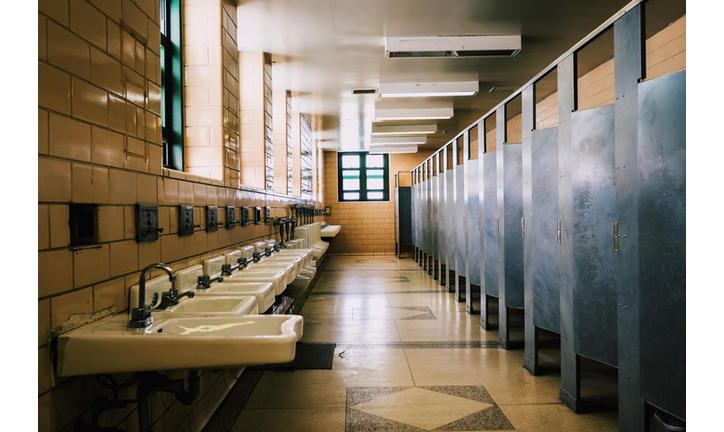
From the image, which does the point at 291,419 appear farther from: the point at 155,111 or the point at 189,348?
the point at 155,111

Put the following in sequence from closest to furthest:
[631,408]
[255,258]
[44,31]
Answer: [44,31], [631,408], [255,258]

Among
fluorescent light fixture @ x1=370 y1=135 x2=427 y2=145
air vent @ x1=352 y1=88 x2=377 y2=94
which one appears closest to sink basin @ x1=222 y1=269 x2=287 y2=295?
air vent @ x1=352 y1=88 x2=377 y2=94

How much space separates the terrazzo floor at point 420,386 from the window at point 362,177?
25.2 ft

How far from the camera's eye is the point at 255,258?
134 inches

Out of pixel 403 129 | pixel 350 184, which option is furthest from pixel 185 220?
pixel 350 184

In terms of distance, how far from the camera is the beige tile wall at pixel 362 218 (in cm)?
1199

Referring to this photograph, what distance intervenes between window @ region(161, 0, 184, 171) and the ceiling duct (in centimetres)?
209

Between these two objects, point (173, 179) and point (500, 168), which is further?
point (500, 168)

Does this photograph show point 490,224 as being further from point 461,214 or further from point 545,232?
point 461,214

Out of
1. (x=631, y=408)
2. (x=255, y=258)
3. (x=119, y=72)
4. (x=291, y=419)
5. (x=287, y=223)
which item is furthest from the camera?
(x=287, y=223)

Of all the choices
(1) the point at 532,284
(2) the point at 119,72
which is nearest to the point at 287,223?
(1) the point at 532,284

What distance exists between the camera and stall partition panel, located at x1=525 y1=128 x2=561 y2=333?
274cm

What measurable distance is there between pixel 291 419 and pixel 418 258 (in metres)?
7.44

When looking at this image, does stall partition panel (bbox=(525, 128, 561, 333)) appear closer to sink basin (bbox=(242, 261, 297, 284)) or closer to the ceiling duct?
sink basin (bbox=(242, 261, 297, 284))
